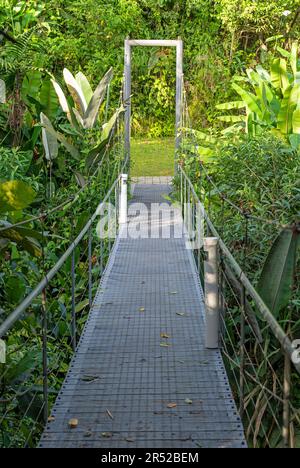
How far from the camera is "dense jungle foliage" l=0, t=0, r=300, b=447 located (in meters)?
4.64

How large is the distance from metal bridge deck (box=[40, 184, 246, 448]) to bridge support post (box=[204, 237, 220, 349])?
10 cm

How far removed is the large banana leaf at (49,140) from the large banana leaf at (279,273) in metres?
5.42

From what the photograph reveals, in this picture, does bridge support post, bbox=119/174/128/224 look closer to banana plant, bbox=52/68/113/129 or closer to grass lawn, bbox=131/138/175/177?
banana plant, bbox=52/68/113/129

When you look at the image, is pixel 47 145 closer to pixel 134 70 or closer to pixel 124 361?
pixel 124 361

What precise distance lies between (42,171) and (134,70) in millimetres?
7302

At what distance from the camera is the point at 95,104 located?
10172mm

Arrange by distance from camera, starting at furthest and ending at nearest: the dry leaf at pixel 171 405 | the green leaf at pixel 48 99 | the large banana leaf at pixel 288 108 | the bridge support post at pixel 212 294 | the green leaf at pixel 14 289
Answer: the green leaf at pixel 48 99
the large banana leaf at pixel 288 108
the green leaf at pixel 14 289
the bridge support post at pixel 212 294
the dry leaf at pixel 171 405

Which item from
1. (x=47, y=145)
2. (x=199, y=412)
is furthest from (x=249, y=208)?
(x=47, y=145)

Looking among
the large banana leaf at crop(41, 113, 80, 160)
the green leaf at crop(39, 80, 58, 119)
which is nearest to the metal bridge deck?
the large banana leaf at crop(41, 113, 80, 160)

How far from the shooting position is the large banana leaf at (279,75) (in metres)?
9.28

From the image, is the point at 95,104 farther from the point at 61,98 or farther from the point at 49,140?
the point at 49,140

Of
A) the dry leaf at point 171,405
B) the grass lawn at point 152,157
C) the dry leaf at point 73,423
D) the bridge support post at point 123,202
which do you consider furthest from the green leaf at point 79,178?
the dry leaf at point 73,423

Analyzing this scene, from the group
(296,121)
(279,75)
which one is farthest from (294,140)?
(279,75)

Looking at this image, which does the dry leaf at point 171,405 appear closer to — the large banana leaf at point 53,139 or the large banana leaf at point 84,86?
the large banana leaf at point 53,139
